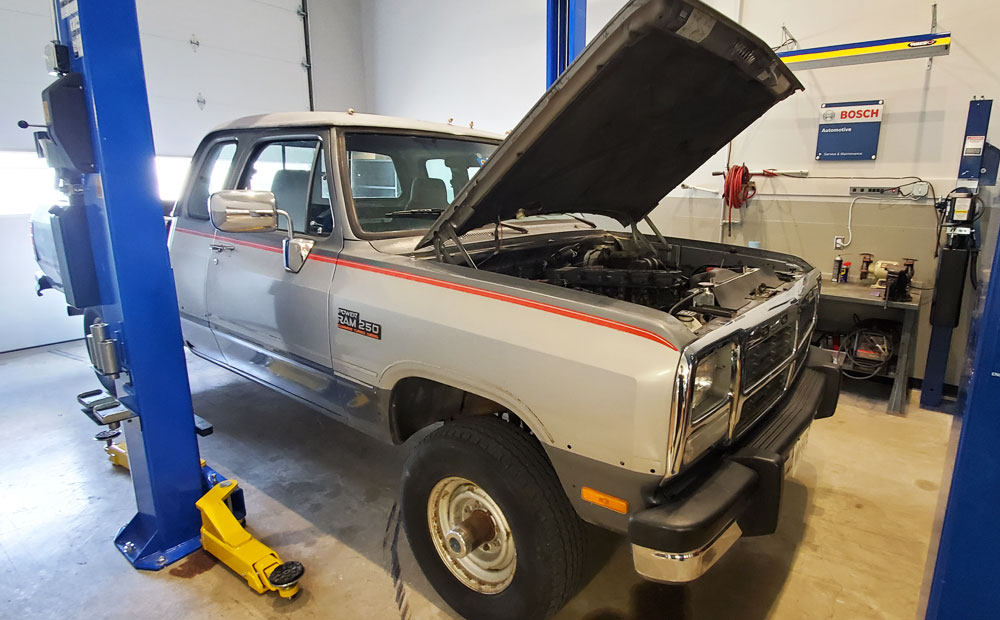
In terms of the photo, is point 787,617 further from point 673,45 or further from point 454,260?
point 673,45

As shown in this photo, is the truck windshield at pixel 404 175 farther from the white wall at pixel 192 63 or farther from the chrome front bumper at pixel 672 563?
the white wall at pixel 192 63

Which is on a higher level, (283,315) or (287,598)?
(283,315)

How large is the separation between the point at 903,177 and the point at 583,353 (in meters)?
4.35

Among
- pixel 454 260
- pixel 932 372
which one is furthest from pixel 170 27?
pixel 932 372

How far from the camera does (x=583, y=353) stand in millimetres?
1602

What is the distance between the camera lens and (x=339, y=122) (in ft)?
8.43

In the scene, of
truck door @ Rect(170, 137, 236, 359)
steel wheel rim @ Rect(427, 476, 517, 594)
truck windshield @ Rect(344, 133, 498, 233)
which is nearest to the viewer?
steel wheel rim @ Rect(427, 476, 517, 594)

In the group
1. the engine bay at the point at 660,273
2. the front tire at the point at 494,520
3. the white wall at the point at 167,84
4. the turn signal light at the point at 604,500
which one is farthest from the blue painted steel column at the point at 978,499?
the white wall at the point at 167,84

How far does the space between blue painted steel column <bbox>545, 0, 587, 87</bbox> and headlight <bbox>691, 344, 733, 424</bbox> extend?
11.8 feet

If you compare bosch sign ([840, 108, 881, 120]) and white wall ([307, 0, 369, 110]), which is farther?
white wall ([307, 0, 369, 110])

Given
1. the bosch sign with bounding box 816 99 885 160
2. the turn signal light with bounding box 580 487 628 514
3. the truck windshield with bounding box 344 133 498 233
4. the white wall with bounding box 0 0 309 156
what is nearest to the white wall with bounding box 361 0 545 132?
the white wall with bounding box 0 0 309 156

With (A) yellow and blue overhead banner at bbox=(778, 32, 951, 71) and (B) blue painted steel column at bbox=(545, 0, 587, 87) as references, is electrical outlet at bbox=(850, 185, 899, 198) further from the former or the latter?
(B) blue painted steel column at bbox=(545, 0, 587, 87)

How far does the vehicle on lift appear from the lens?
62.0 inches

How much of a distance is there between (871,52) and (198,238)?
4903 millimetres
